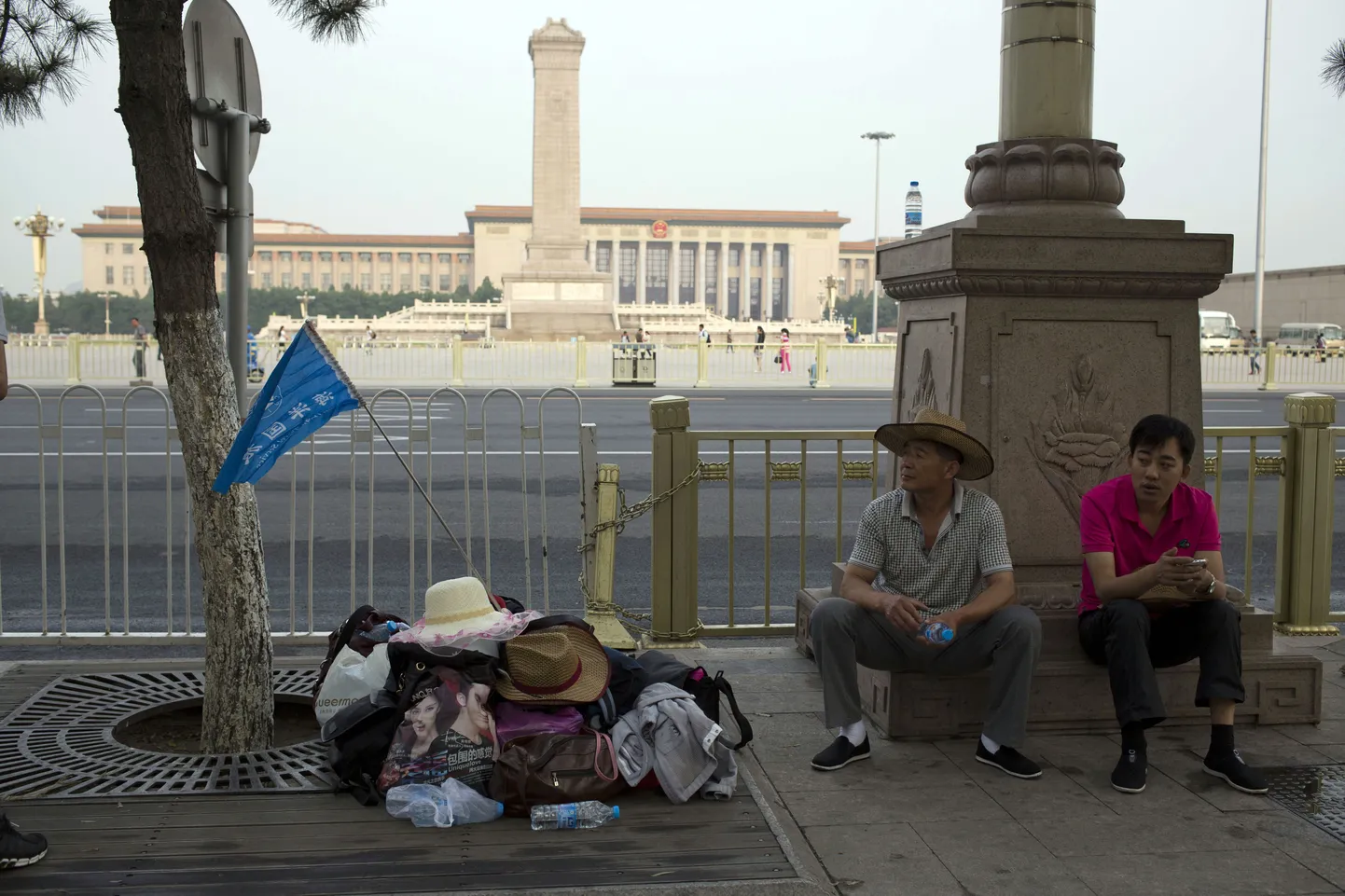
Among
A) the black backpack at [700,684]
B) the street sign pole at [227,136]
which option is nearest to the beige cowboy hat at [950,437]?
the black backpack at [700,684]

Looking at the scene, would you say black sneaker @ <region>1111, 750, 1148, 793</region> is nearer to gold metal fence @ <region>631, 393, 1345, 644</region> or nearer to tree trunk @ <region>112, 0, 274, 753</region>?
gold metal fence @ <region>631, 393, 1345, 644</region>

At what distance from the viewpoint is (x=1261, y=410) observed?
2267cm

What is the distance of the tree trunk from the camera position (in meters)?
4.14

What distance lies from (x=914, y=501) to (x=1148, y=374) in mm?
1132

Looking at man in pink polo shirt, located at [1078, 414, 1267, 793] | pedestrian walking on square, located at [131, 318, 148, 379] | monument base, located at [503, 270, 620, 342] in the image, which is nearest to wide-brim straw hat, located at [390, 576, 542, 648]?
man in pink polo shirt, located at [1078, 414, 1267, 793]

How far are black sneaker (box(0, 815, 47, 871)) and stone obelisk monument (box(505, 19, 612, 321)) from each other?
51100mm

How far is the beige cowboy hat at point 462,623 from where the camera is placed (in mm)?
4121

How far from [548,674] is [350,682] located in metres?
0.72

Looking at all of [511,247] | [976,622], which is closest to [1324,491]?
[976,622]

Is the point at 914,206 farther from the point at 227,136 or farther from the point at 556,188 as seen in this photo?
the point at 556,188

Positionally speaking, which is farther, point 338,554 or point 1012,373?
point 338,554

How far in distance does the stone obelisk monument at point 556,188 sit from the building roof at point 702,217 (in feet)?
201

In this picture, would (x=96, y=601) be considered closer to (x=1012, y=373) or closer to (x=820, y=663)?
(x=820, y=663)

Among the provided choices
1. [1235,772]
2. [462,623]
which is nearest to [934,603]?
[1235,772]
